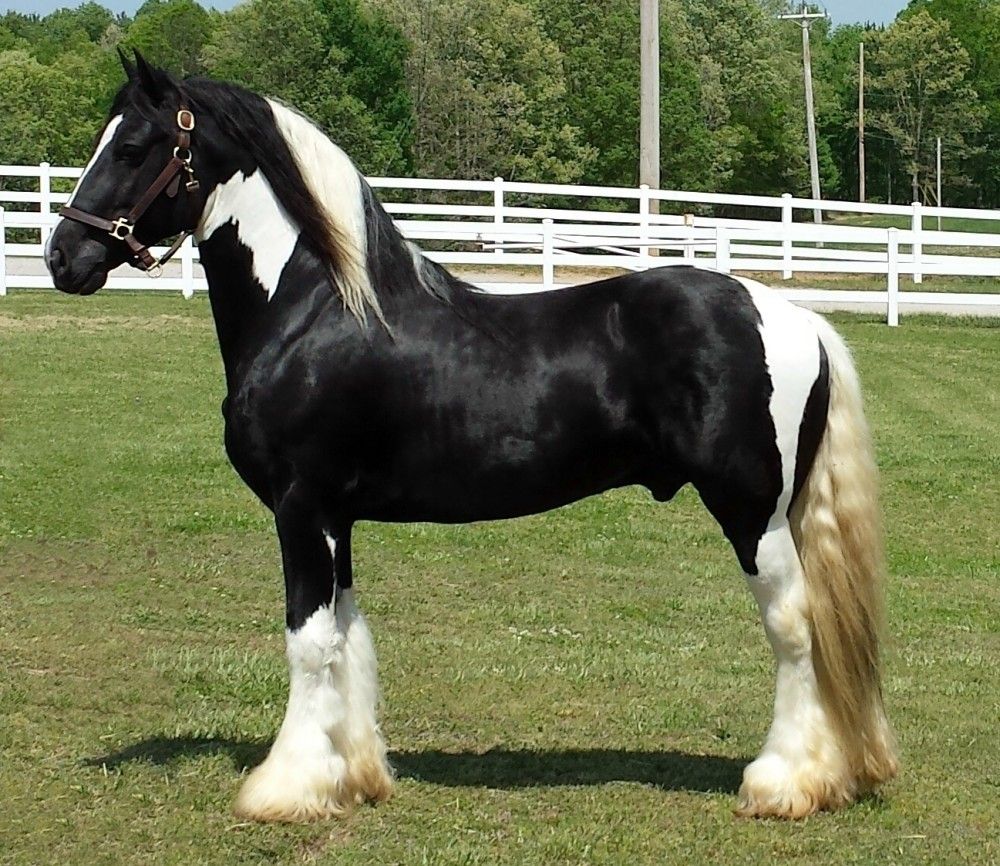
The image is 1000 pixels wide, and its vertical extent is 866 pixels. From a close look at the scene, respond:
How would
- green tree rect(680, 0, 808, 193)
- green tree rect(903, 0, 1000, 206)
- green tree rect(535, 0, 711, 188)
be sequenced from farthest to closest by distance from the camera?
green tree rect(903, 0, 1000, 206) < green tree rect(680, 0, 808, 193) < green tree rect(535, 0, 711, 188)

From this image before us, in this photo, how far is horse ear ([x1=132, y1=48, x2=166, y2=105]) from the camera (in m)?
4.45

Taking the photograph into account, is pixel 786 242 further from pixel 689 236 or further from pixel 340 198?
pixel 340 198

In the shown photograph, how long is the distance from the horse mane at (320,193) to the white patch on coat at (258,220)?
0.13ft

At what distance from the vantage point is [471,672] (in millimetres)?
6195

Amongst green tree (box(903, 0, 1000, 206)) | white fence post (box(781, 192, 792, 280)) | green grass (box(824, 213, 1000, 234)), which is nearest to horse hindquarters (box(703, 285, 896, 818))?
white fence post (box(781, 192, 792, 280))

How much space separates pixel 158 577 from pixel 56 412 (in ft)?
16.5

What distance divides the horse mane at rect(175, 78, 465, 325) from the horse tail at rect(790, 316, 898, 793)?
4.44 feet

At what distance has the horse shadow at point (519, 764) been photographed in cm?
496

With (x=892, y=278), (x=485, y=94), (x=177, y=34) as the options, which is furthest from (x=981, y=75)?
(x=892, y=278)

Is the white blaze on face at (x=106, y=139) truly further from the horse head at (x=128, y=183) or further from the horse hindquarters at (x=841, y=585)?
the horse hindquarters at (x=841, y=585)

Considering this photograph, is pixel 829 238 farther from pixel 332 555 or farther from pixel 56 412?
pixel 332 555

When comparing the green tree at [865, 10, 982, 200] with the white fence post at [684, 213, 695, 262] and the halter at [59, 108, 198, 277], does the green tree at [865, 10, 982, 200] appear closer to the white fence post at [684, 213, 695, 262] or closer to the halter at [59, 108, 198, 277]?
the white fence post at [684, 213, 695, 262]

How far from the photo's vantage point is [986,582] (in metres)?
8.05

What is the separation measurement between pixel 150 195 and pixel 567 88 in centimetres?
5227
